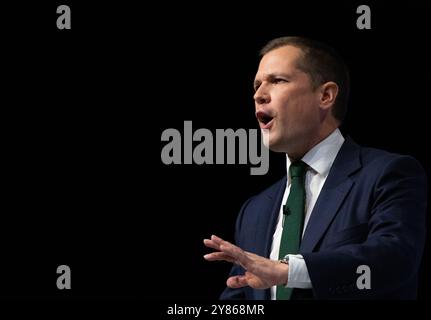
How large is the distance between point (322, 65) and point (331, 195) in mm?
552

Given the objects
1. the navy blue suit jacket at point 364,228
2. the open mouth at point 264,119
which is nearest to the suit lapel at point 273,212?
the navy blue suit jacket at point 364,228

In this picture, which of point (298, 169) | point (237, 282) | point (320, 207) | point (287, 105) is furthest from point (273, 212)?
point (237, 282)

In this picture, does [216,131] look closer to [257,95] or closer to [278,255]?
[257,95]

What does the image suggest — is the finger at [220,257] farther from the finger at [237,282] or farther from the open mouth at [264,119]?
the open mouth at [264,119]

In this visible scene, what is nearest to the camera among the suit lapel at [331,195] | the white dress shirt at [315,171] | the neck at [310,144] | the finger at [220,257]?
the finger at [220,257]

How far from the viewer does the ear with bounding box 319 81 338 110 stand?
2.77 meters

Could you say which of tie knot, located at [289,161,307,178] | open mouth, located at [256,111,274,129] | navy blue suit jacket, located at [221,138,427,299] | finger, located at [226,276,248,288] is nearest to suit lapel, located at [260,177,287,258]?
navy blue suit jacket, located at [221,138,427,299]

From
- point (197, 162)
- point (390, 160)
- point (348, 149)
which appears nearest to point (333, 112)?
point (348, 149)

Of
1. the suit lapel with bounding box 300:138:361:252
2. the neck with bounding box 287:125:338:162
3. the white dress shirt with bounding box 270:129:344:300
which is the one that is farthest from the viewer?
the neck with bounding box 287:125:338:162

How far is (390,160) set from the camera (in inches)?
99.3

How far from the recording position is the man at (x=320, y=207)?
2244 millimetres

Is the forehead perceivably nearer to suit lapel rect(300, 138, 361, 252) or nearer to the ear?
the ear

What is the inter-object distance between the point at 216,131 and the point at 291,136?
39 centimetres

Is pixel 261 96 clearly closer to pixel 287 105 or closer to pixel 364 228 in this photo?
pixel 287 105
